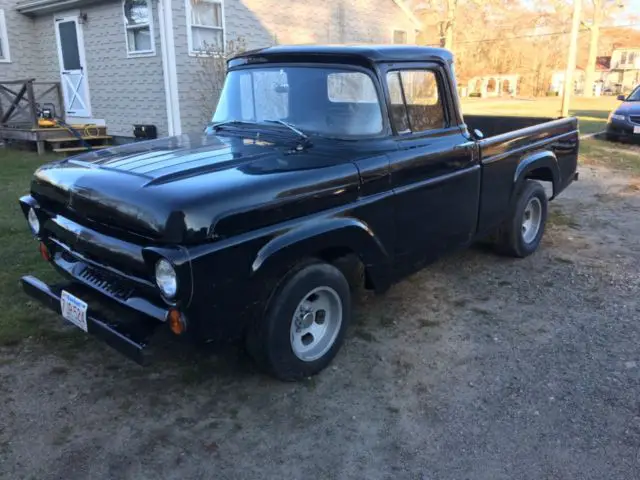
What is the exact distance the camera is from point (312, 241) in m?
3.18

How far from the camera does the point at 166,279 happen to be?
272 cm

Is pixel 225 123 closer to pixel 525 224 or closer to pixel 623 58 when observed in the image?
pixel 525 224

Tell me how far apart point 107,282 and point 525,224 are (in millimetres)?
4309

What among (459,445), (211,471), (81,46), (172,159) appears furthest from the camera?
(81,46)

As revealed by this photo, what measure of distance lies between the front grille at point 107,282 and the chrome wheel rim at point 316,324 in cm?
99

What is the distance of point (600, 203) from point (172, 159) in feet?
22.3

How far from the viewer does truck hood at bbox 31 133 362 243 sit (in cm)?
274

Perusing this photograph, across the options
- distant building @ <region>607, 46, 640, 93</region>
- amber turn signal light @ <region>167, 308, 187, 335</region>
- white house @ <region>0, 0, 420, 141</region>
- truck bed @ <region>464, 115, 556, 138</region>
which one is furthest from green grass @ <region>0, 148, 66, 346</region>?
distant building @ <region>607, 46, 640, 93</region>

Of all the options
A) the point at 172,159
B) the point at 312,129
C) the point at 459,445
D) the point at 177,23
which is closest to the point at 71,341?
the point at 172,159

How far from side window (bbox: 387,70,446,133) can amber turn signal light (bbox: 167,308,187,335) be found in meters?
2.07

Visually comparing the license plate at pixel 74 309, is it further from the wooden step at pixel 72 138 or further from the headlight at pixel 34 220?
the wooden step at pixel 72 138

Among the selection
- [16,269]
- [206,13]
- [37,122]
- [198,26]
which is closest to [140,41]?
[198,26]

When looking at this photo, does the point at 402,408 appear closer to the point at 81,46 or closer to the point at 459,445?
the point at 459,445

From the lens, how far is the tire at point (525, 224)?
533cm
